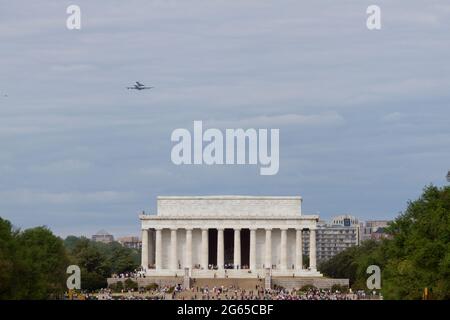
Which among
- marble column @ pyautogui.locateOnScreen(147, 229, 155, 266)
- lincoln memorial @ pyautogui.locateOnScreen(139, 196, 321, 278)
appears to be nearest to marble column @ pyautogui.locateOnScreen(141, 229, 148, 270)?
lincoln memorial @ pyautogui.locateOnScreen(139, 196, 321, 278)

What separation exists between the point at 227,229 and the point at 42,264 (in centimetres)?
6001

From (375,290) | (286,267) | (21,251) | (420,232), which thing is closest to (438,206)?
(420,232)

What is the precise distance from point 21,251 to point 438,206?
27.5 meters

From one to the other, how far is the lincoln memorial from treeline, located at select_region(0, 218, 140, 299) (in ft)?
23.1

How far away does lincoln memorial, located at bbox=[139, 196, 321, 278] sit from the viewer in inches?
6599

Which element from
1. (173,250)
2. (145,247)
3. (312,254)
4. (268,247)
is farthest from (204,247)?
(312,254)

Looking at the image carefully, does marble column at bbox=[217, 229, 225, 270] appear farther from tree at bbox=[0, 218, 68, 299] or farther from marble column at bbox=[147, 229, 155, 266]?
tree at bbox=[0, 218, 68, 299]

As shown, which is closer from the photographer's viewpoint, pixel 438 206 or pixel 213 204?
pixel 438 206

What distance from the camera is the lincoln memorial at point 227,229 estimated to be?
550 ft

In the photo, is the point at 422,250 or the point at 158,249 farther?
the point at 158,249

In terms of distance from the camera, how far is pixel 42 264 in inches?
4441

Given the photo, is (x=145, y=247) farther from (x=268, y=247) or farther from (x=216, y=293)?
(x=216, y=293)
